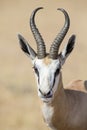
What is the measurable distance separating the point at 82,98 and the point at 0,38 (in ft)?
35.0

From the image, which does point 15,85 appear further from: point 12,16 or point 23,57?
point 12,16

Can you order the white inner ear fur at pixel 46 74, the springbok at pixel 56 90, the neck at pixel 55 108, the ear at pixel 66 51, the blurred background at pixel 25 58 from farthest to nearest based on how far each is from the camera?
1. the blurred background at pixel 25 58
2. the ear at pixel 66 51
3. the neck at pixel 55 108
4. the springbok at pixel 56 90
5. the white inner ear fur at pixel 46 74

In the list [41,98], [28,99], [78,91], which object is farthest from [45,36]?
[41,98]

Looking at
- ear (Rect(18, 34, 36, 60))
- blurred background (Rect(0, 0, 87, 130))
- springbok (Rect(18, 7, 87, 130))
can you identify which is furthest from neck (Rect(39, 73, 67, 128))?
blurred background (Rect(0, 0, 87, 130))

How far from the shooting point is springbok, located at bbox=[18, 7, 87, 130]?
9742 mm

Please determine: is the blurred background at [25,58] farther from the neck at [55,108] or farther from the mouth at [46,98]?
the mouth at [46,98]

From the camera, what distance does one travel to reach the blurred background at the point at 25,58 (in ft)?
49.2

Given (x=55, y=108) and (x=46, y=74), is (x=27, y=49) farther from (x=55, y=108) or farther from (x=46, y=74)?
(x=55, y=108)

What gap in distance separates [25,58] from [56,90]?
8.78m

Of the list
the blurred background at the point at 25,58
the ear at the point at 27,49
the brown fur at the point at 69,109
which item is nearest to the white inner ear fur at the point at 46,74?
the ear at the point at 27,49

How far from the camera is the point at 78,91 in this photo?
1102 cm

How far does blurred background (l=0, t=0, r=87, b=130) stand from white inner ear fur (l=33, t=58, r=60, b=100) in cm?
427

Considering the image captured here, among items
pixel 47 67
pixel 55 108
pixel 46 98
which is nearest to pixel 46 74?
pixel 47 67

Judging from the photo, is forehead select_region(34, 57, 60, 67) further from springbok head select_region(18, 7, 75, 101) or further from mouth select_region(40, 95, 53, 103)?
mouth select_region(40, 95, 53, 103)
